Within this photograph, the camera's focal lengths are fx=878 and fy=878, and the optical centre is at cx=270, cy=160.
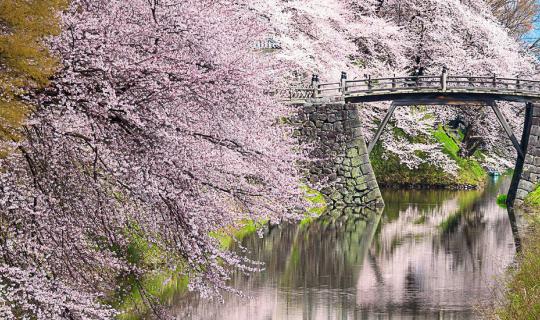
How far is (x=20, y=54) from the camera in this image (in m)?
9.66

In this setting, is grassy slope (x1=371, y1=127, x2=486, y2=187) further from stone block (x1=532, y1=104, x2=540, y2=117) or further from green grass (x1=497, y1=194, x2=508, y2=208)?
stone block (x1=532, y1=104, x2=540, y2=117)

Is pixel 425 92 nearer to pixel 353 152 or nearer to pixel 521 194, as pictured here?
pixel 353 152

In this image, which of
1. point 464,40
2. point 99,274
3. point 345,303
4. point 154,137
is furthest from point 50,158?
point 464,40

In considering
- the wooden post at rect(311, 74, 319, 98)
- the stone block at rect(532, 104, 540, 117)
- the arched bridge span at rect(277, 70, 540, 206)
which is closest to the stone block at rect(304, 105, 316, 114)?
the arched bridge span at rect(277, 70, 540, 206)

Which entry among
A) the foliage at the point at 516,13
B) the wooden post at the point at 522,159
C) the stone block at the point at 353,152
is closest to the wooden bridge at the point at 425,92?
the wooden post at the point at 522,159

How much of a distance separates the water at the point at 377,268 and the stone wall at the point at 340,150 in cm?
159

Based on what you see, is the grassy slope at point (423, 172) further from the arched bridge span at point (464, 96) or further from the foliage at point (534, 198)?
the foliage at point (534, 198)

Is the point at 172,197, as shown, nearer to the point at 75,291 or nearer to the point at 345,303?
the point at 75,291

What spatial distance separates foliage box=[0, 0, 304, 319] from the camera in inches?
412

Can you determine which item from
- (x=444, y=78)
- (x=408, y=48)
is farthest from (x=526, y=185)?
(x=408, y=48)

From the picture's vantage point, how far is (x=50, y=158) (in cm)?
1084

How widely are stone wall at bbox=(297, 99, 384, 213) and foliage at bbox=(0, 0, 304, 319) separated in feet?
82.0

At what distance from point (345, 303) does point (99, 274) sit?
7.11 m

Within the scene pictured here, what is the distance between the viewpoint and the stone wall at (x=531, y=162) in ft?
123
